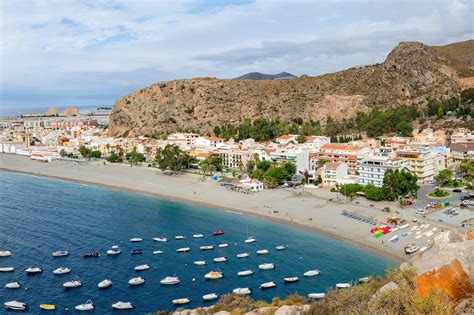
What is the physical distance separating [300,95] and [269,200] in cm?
6878

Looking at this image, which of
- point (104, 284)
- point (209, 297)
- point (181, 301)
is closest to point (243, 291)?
point (209, 297)

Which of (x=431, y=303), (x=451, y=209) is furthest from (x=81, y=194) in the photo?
(x=431, y=303)

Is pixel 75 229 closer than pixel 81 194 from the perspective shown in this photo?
Yes

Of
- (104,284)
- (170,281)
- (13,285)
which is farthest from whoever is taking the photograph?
(170,281)

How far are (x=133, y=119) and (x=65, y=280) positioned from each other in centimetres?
9465

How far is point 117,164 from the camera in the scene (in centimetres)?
8812

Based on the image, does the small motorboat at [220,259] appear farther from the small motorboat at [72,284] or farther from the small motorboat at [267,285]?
the small motorboat at [72,284]

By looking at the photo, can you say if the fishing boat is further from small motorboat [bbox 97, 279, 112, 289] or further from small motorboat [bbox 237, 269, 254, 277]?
small motorboat [bbox 237, 269, 254, 277]

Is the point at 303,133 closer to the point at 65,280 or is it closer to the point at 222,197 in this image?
the point at 222,197

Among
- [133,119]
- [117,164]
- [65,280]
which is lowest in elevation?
[65,280]

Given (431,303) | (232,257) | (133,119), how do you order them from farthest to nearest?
(133,119)
(232,257)
(431,303)

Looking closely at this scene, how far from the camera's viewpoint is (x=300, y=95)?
120 metres

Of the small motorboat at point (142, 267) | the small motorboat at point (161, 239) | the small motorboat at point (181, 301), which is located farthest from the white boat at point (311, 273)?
the small motorboat at point (161, 239)

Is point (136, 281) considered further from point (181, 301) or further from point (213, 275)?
point (213, 275)
